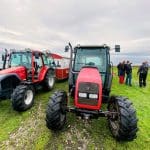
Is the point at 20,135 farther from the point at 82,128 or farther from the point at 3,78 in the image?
the point at 3,78

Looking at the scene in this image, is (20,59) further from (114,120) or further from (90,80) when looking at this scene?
(114,120)

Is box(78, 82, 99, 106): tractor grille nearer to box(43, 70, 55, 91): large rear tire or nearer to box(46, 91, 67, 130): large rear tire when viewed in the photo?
box(46, 91, 67, 130): large rear tire

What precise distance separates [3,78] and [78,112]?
347 centimetres

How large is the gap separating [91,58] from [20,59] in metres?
3.69

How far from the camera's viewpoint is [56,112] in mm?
5574

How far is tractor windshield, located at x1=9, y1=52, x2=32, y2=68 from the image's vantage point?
9469 millimetres

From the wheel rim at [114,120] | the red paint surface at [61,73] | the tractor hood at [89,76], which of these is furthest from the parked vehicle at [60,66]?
the wheel rim at [114,120]

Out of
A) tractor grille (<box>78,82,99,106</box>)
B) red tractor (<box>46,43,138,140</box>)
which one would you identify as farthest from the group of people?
tractor grille (<box>78,82,99,106</box>)

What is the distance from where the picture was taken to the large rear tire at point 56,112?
557cm

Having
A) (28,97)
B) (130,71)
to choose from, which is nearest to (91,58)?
(28,97)

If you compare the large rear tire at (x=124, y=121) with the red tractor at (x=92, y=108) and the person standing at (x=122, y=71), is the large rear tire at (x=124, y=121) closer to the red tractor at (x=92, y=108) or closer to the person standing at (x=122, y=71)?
the red tractor at (x=92, y=108)

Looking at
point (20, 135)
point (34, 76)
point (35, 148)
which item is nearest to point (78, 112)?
point (35, 148)

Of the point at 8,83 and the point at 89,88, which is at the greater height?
the point at 89,88

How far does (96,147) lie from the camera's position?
538 centimetres
